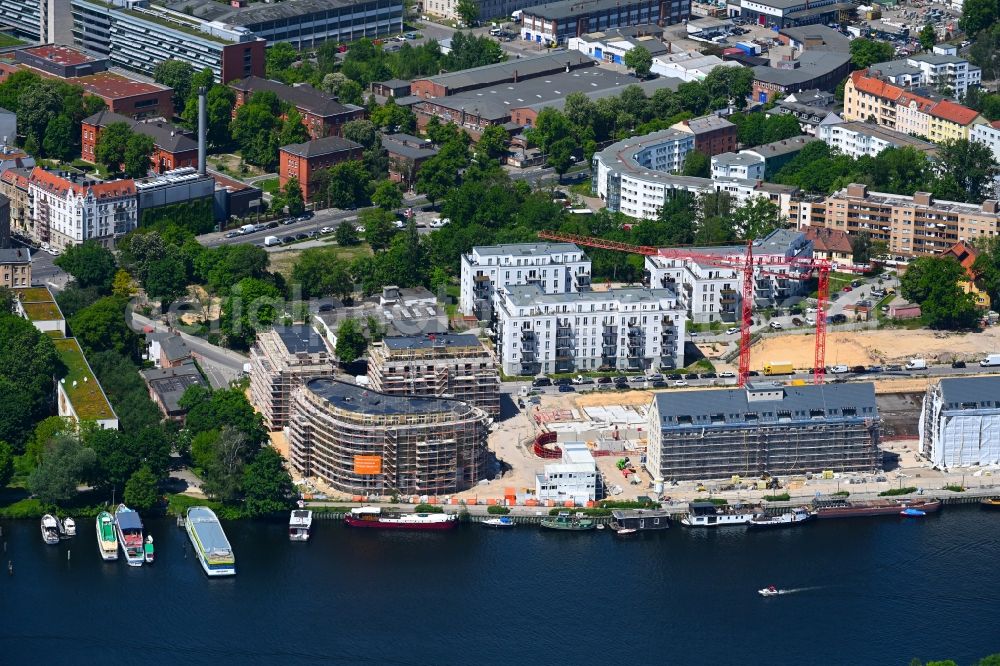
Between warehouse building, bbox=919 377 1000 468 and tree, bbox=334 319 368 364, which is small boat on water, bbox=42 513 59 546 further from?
warehouse building, bbox=919 377 1000 468

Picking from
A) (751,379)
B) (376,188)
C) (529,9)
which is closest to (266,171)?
(376,188)

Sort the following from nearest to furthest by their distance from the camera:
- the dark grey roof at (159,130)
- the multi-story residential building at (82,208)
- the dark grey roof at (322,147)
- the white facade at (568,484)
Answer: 1. the white facade at (568,484)
2. the multi-story residential building at (82,208)
3. the dark grey roof at (322,147)
4. the dark grey roof at (159,130)

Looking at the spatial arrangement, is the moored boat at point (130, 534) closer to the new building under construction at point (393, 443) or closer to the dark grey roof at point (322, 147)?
the new building under construction at point (393, 443)

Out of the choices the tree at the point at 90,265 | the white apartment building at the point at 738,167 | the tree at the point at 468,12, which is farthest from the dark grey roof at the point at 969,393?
the tree at the point at 468,12

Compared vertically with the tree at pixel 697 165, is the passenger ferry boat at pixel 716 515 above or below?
below

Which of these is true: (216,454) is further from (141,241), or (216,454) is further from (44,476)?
(141,241)

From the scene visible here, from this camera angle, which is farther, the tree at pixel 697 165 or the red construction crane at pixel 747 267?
the tree at pixel 697 165
